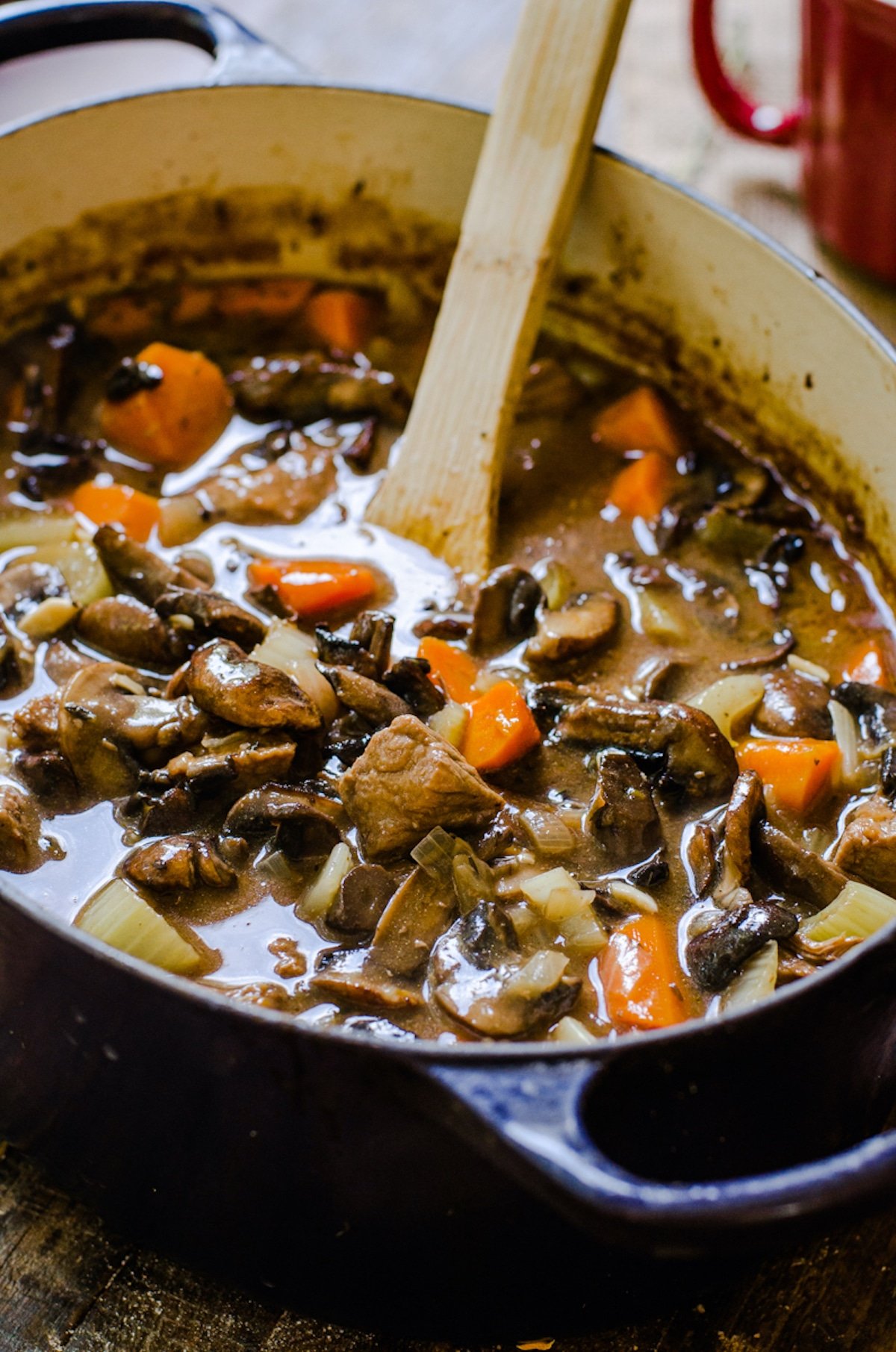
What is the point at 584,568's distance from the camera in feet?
7.64

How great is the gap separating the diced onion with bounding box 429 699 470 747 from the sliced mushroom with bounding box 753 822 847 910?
1.55ft

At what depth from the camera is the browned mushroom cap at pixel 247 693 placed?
1.85 meters

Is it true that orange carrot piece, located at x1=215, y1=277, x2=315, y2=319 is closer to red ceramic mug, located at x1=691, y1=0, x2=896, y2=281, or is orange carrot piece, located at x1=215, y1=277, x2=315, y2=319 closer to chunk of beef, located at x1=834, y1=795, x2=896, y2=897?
red ceramic mug, located at x1=691, y1=0, x2=896, y2=281

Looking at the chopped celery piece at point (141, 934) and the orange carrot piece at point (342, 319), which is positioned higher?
the orange carrot piece at point (342, 319)

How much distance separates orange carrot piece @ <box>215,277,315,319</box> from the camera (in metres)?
2.79

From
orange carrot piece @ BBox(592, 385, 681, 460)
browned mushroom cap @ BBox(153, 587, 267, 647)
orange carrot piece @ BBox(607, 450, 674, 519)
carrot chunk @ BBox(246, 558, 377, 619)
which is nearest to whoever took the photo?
browned mushroom cap @ BBox(153, 587, 267, 647)

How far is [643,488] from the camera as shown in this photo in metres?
2.43

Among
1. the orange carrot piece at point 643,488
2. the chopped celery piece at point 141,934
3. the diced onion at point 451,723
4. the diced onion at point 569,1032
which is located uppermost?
the orange carrot piece at point 643,488

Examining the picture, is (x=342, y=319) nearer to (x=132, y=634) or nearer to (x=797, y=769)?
(x=132, y=634)

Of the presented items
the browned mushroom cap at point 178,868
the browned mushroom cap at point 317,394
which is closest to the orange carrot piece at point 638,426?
the browned mushroom cap at point 317,394

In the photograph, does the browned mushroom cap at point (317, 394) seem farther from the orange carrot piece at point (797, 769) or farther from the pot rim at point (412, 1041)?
the pot rim at point (412, 1041)

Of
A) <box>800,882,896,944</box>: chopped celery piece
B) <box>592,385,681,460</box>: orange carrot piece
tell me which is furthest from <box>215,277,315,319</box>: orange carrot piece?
<box>800,882,896,944</box>: chopped celery piece

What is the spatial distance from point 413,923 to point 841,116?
1916 millimetres

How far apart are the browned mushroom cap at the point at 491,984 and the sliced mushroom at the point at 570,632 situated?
0.55 m
